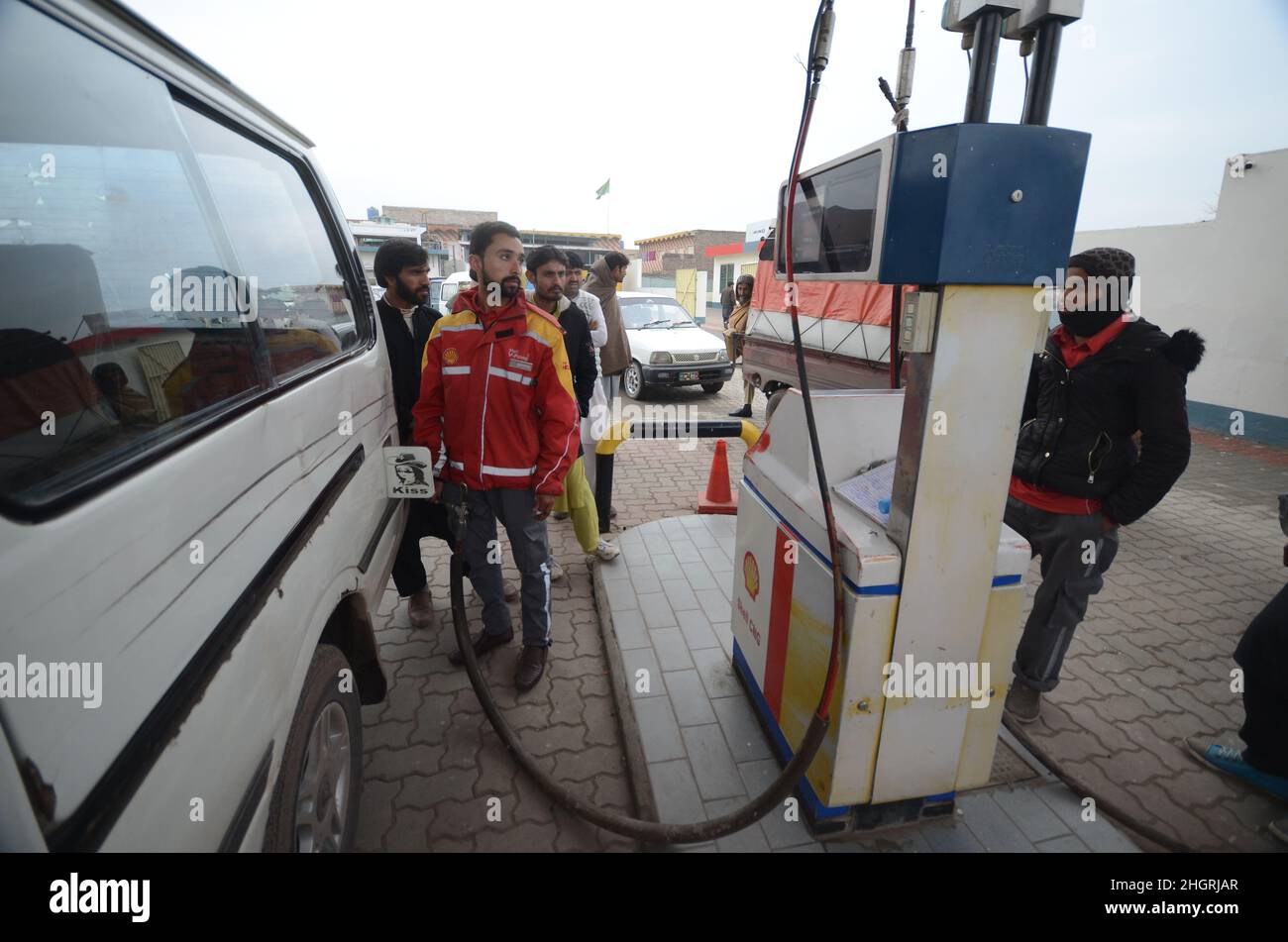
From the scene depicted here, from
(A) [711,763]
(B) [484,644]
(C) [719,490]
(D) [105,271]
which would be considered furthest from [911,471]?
(C) [719,490]

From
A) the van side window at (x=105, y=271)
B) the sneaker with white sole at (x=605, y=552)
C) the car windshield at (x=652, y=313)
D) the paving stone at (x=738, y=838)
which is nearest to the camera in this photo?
the van side window at (x=105, y=271)

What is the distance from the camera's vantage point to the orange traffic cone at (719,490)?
5133mm

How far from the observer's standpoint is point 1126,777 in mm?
2525

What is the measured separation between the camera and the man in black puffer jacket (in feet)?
7.53

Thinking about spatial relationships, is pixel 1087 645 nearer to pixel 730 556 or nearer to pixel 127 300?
pixel 730 556

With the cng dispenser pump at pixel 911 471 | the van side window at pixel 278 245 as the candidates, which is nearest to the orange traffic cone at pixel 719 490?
the cng dispenser pump at pixel 911 471

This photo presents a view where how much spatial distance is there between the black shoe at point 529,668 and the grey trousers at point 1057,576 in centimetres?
223

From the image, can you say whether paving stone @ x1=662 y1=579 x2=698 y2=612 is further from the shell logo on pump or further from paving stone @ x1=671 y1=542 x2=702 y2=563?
the shell logo on pump

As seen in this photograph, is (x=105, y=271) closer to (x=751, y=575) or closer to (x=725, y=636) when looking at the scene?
(x=751, y=575)

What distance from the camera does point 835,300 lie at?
301 inches

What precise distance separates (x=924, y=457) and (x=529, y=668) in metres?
2.10

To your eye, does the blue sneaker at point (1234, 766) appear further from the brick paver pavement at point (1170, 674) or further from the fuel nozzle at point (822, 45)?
the fuel nozzle at point (822, 45)

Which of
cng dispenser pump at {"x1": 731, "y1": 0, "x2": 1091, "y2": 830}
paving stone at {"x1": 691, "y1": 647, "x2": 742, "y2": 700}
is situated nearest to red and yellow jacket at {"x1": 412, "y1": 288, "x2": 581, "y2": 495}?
cng dispenser pump at {"x1": 731, "y1": 0, "x2": 1091, "y2": 830}
